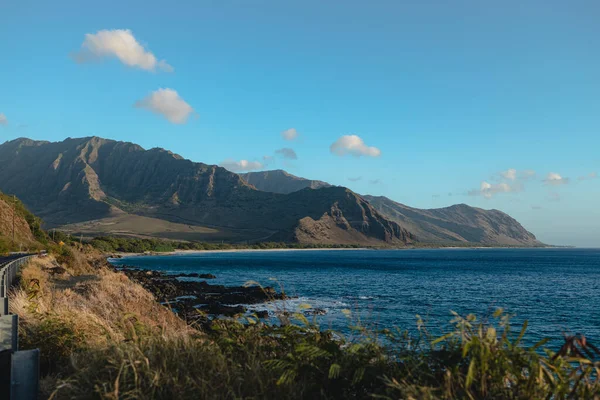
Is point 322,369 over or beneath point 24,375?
over

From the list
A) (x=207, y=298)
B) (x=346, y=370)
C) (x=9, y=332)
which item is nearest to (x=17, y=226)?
(x=207, y=298)

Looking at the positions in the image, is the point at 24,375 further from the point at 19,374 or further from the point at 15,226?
the point at 15,226

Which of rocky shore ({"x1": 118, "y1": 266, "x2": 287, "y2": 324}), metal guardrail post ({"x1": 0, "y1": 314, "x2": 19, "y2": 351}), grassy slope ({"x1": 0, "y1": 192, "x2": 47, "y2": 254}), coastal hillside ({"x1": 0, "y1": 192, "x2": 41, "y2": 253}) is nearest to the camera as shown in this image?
metal guardrail post ({"x1": 0, "y1": 314, "x2": 19, "y2": 351})

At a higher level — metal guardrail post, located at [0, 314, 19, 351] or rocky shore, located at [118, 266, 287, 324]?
metal guardrail post, located at [0, 314, 19, 351]

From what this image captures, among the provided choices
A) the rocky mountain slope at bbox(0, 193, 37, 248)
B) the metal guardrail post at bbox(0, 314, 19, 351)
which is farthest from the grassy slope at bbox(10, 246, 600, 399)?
the rocky mountain slope at bbox(0, 193, 37, 248)

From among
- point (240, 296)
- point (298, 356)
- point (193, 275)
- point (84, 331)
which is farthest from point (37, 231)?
point (298, 356)

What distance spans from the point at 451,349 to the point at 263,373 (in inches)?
89.6

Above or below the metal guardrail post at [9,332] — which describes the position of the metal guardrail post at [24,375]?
below

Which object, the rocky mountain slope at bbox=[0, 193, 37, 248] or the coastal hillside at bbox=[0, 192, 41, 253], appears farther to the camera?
the rocky mountain slope at bbox=[0, 193, 37, 248]

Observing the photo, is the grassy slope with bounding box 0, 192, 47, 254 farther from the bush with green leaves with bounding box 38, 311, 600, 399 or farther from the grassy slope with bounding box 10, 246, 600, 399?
the bush with green leaves with bounding box 38, 311, 600, 399

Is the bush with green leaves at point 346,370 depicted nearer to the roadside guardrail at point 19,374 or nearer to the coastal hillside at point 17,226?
the roadside guardrail at point 19,374

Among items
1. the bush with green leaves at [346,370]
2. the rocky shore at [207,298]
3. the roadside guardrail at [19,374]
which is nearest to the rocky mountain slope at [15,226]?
the rocky shore at [207,298]

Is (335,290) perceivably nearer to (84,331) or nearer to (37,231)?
(84,331)

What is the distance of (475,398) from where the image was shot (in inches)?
185
